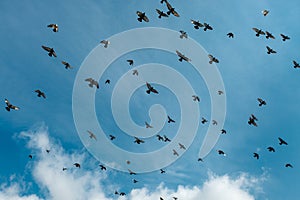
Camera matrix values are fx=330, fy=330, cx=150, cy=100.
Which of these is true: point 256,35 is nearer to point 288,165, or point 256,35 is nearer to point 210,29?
point 210,29

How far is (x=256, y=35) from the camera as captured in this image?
43656 mm

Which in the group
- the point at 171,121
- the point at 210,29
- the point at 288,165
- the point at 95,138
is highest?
the point at 210,29

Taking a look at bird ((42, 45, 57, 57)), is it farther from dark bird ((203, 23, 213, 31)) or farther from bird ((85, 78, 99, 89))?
dark bird ((203, 23, 213, 31))

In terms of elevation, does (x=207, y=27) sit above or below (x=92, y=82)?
above

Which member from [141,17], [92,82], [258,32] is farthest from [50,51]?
[258,32]

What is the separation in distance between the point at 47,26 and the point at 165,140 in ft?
80.0

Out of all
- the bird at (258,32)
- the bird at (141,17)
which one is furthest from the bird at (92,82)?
the bird at (258,32)

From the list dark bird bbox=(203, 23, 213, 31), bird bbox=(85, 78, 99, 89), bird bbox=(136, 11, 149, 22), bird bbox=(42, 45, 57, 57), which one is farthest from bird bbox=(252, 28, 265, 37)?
bird bbox=(42, 45, 57, 57)

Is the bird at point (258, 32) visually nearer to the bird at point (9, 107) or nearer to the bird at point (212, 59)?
the bird at point (212, 59)

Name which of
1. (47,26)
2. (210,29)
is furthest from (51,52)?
(210,29)

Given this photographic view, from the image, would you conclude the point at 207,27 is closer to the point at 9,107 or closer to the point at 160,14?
the point at 160,14

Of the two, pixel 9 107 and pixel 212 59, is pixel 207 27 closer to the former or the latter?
pixel 212 59

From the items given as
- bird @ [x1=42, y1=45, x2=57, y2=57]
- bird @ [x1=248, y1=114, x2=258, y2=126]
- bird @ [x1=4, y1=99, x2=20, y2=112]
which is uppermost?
bird @ [x1=42, y1=45, x2=57, y2=57]

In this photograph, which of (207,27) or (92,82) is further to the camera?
(207,27)
